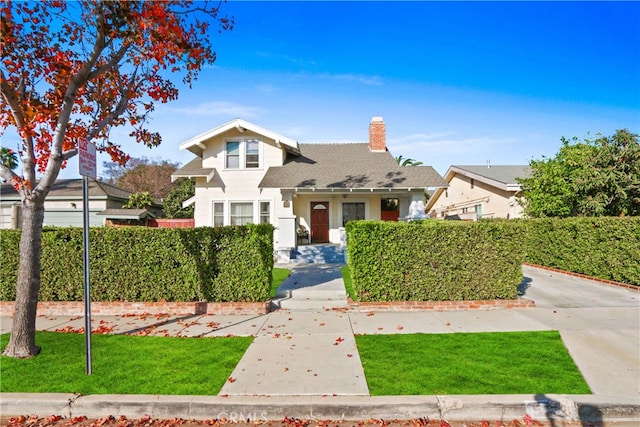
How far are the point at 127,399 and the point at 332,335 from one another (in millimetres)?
3093

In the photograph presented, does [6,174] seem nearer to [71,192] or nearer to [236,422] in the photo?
[236,422]

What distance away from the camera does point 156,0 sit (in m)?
4.82

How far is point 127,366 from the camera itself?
14.5 ft

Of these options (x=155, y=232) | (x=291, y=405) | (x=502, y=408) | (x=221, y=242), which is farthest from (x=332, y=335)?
(x=155, y=232)

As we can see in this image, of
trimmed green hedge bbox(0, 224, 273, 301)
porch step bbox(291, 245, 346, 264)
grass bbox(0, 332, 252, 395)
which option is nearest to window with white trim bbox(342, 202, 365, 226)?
porch step bbox(291, 245, 346, 264)

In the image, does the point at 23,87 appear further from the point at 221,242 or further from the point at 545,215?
the point at 545,215

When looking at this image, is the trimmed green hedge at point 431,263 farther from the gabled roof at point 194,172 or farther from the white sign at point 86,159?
the gabled roof at point 194,172

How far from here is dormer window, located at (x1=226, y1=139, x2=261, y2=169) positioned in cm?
1553

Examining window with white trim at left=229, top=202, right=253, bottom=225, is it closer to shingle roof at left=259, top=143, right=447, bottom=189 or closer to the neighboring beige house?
shingle roof at left=259, top=143, right=447, bottom=189

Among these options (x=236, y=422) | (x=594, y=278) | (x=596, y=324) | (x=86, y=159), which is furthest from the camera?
(x=594, y=278)

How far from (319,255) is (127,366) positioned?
10085 millimetres

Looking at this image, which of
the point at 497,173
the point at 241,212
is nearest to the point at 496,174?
the point at 497,173

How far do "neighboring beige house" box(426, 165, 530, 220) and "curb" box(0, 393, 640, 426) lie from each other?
14.5m

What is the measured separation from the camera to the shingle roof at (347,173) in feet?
46.5
